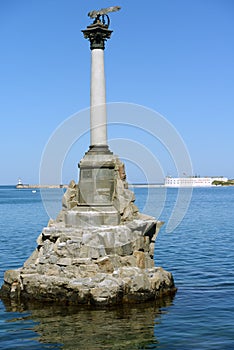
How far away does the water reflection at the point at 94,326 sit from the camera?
1162 cm

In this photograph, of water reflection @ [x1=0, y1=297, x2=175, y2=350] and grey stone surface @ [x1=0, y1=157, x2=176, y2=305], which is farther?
grey stone surface @ [x1=0, y1=157, x2=176, y2=305]

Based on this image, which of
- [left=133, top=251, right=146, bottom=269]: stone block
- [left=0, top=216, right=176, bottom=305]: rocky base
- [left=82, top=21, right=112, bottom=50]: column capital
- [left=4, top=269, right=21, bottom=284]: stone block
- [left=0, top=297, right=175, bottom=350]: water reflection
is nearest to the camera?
[left=0, top=297, right=175, bottom=350]: water reflection

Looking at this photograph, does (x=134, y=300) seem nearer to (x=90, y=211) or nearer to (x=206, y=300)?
(x=206, y=300)

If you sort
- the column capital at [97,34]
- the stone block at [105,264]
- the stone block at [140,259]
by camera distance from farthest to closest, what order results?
the column capital at [97,34]
the stone block at [140,259]
the stone block at [105,264]

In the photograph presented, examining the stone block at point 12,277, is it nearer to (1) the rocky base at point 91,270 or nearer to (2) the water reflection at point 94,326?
(1) the rocky base at point 91,270

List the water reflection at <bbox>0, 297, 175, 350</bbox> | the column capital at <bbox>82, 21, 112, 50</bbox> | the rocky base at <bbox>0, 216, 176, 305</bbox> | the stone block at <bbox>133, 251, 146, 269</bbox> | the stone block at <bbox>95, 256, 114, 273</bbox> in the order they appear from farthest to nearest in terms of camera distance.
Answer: the column capital at <bbox>82, 21, 112, 50</bbox> → the stone block at <bbox>133, 251, 146, 269</bbox> → the stone block at <bbox>95, 256, 114, 273</bbox> → the rocky base at <bbox>0, 216, 176, 305</bbox> → the water reflection at <bbox>0, 297, 175, 350</bbox>

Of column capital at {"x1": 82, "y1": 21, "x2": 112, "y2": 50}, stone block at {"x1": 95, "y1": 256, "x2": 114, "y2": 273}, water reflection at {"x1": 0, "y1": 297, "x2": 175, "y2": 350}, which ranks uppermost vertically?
column capital at {"x1": 82, "y1": 21, "x2": 112, "y2": 50}

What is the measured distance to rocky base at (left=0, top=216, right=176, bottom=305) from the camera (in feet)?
47.1

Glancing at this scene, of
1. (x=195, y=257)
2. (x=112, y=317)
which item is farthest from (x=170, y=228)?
(x=112, y=317)

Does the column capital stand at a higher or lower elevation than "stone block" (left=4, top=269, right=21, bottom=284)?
higher

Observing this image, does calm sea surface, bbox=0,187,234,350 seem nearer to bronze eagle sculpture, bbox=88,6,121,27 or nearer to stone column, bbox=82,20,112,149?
stone column, bbox=82,20,112,149

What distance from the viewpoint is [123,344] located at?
11.5m

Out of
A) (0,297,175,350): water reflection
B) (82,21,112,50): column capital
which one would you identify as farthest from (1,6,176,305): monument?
(0,297,175,350): water reflection

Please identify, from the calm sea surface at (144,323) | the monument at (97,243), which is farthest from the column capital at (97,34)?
the calm sea surface at (144,323)
